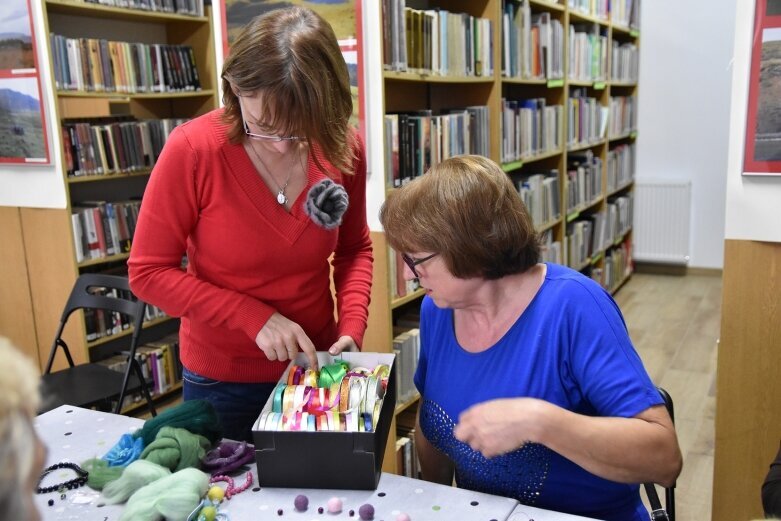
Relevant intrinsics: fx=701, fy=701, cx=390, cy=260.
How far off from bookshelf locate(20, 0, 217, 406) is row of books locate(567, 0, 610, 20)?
226cm

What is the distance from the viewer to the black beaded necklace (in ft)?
4.07

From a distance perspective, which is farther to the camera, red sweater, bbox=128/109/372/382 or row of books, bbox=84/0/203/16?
row of books, bbox=84/0/203/16

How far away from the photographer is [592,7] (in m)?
4.84

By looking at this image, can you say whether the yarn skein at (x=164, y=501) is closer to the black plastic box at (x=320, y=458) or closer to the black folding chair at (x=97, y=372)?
the black plastic box at (x=320, y=458)

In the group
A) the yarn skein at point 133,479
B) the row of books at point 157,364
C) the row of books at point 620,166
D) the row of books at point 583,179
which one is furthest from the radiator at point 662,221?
the yarn skein at point 133,479

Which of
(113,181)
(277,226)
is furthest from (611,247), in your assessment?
(277,226)

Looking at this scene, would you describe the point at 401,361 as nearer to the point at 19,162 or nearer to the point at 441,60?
the point at 441,60

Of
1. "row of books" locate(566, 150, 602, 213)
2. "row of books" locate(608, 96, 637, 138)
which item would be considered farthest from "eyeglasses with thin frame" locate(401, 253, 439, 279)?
"row of books" locate(608, 96, 637, 138)

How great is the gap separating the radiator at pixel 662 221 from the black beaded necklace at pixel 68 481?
5647 millimetres

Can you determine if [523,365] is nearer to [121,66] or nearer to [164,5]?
[121,66]

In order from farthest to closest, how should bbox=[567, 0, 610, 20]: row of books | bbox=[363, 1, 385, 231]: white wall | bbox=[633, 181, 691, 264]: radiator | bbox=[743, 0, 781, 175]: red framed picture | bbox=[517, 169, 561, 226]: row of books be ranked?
1. bbox=[633, 181, 691, 264]: radiator
2. bbox=[567, 0, 610, 20]: row of books
3. bbox=[517, 169, 561, 226]: row of books
4. bbox=[363, 1, 385, 231]: white wall
5. bbox=[743, 0, 781, 175]: red framed picture

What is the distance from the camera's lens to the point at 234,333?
1538mm

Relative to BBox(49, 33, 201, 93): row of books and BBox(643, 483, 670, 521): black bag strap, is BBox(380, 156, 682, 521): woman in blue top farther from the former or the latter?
BBox(49, 33, 201, 93): row of books

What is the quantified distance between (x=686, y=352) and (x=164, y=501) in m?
3.87
